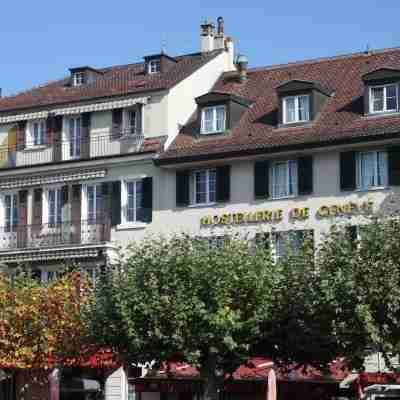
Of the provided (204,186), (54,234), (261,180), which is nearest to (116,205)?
(54,234)

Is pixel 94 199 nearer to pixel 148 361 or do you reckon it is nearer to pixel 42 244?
pixel 42 244

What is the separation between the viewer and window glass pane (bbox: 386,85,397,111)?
140 feet

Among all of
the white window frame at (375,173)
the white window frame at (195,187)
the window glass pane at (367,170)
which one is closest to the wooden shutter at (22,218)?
the white window frame at (195,187)

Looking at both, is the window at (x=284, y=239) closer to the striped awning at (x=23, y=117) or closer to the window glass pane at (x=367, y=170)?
the window glass pane at (x=367, y=170)

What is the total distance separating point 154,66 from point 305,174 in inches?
431

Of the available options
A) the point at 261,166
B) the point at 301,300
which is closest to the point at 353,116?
the point at 261,166

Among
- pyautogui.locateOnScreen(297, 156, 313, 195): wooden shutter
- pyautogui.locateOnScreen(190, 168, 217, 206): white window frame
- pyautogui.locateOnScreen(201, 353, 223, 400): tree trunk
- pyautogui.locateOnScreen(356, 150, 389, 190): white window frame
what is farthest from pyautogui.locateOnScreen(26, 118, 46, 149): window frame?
pyautogui.locateOnScreen(201, 353, 223, 400): tree trunk

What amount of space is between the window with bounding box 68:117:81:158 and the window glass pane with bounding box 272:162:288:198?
8879mm

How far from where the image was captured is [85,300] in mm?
40375

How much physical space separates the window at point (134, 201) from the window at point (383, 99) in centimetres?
944

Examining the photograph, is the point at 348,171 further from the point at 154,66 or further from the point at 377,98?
the point at 154,66

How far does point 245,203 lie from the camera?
44156mm

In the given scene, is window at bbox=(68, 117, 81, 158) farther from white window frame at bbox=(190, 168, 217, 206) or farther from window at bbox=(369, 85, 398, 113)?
window at bbox=(369, 85, 398, 113)

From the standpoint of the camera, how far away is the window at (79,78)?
5288cm
